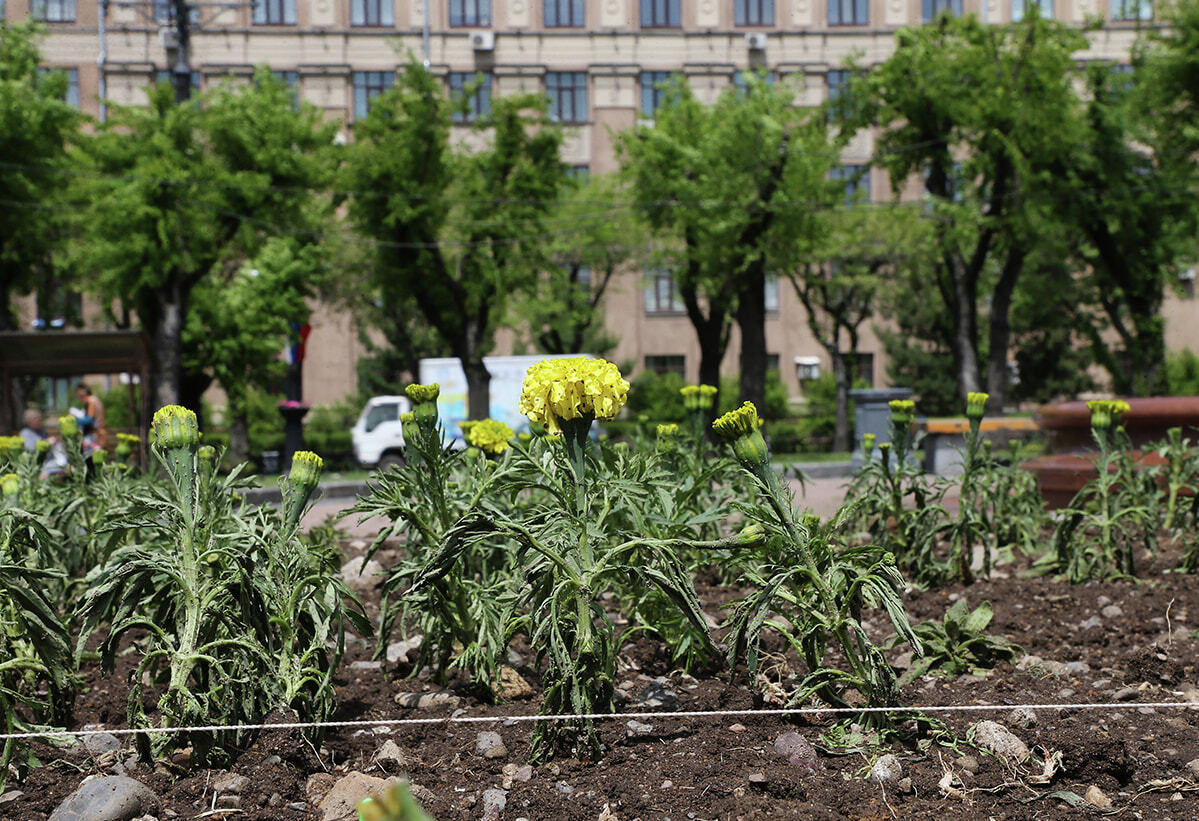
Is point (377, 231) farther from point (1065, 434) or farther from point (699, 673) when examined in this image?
point (699, 673)

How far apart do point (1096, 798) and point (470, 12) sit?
44.2m

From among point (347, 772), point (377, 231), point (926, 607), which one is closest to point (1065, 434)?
point (926, 607)

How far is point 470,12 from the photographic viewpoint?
143ft

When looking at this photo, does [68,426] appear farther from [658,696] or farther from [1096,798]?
[1096,798]

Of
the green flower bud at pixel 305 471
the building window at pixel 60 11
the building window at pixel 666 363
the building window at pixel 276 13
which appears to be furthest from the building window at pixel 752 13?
the green flower bud at pixel 305 471

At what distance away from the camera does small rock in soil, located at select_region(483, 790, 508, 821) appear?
2.63 meters

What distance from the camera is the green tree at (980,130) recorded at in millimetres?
22375

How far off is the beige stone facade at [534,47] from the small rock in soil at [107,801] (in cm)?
3869

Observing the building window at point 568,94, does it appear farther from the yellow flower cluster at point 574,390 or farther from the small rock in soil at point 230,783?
the small rock in soil at point 230,783

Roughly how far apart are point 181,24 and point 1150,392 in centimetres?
2145

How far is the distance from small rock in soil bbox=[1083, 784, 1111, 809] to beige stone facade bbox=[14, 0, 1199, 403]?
128 feet

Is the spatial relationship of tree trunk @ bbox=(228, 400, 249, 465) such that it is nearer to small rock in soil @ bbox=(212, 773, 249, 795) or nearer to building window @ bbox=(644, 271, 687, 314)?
building window @ bbox=(644, 271, 687, 314)

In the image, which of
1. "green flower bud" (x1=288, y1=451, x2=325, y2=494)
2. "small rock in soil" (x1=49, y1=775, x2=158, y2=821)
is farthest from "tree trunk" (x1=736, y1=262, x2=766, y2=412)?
"small rock in soil" (x1=49, y1=775, x2=158, y2=821)

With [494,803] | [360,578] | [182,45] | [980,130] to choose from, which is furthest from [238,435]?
[494,803]
